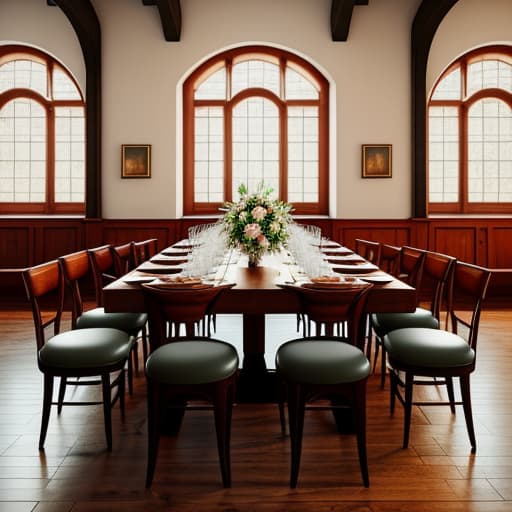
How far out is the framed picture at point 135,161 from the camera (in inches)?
288

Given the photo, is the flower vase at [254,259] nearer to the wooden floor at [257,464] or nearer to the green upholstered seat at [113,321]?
the green upholstered seat at [113,321]

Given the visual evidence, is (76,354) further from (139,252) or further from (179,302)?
(139,252)

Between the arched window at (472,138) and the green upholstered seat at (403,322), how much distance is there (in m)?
4.77

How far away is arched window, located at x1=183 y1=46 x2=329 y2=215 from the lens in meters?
7.79

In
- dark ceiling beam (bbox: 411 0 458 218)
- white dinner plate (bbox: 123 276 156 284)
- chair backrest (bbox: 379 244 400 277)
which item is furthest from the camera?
dark ceiling beam (bbox: 411 0 458 218)

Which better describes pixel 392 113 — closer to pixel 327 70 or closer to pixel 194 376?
pixel 327 70

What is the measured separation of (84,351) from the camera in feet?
8.70

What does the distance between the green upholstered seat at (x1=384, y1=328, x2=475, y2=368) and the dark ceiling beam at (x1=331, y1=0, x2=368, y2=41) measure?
201 inches

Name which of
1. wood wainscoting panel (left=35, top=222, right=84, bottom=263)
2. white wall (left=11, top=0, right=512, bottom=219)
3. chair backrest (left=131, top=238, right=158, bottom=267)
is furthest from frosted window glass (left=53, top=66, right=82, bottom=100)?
chair backrest (left=131, top=238, right=158, bottom=267)

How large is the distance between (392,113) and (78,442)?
602 cm

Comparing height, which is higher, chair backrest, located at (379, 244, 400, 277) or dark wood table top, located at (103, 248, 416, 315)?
chair backrest, located at (379, 244, 400, 277)

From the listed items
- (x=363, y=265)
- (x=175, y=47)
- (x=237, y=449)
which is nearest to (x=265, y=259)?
(x=363, y=265)

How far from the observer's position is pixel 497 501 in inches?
88.0

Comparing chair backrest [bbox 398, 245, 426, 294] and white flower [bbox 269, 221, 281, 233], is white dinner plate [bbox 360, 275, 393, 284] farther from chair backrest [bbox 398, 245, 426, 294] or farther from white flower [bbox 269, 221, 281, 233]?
white flower [bbox 269, 221, 281, 233]
